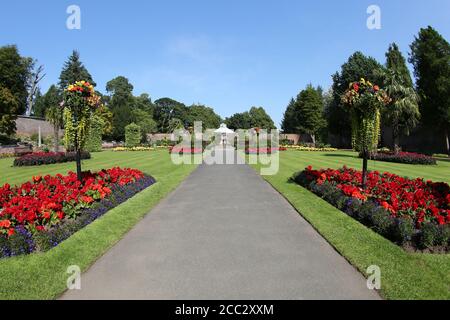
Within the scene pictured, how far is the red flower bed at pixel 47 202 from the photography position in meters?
7.01

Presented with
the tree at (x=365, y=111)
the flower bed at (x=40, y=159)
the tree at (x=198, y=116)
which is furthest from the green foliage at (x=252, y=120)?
the tree at (x=365, y=111)

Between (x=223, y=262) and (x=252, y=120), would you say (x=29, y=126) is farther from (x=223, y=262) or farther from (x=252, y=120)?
(x=252, y=120)

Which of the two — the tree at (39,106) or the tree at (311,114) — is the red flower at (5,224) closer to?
the tree at (311,114)

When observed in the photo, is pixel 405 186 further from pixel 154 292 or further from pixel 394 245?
pixel 154 292

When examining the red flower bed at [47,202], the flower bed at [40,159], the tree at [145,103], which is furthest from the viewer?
the tree at [145,103]

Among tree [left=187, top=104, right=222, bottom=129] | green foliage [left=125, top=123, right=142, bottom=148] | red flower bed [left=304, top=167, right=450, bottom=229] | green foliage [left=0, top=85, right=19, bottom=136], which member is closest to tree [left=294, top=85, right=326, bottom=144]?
green foliage [left=125, top=123, right=142, bottom=148]

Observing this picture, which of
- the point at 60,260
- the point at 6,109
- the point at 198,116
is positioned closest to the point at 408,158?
the point at 60,260

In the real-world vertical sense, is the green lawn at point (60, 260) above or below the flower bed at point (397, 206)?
below

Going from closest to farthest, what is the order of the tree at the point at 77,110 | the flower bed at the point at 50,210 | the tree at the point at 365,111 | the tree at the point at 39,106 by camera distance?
the flower bed at the point at 50,210 < the tree at the point at 77,110 < the tree at the point at 365,111 < the tree at the point at 39,106

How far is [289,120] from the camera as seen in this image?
9069cm

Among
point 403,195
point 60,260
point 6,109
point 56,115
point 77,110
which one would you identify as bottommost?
point 60,260

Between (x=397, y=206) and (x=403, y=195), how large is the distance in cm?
139

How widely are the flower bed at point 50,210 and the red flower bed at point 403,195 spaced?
6.88 meters
